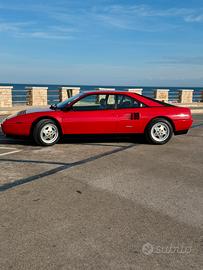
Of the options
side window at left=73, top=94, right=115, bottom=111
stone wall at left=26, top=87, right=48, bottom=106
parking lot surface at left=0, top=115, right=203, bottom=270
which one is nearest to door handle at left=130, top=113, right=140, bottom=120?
side window at left=73, top=94, right=115, bottom=111

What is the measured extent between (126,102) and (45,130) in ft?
7.00

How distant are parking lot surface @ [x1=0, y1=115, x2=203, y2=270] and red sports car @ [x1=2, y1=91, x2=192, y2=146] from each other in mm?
963

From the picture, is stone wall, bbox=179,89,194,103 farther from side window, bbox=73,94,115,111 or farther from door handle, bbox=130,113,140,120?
side window, bbox=73,94,115,111

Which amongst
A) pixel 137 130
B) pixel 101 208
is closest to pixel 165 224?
pixel 101 208

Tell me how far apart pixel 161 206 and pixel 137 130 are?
4.50m

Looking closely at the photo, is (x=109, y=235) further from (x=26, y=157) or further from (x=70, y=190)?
Result: (x=26, y=157)

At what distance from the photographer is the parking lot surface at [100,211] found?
3.11m

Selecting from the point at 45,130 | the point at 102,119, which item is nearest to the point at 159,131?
the point at 102,119

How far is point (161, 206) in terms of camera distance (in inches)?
172

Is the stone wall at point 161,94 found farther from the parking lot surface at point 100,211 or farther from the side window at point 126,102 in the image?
the parking lot surface at point 100,211

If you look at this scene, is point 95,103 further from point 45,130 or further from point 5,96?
point 5,96

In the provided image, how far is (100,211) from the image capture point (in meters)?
4.16

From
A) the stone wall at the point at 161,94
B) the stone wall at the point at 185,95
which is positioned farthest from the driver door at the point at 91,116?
the stone wall at the point at 185,95

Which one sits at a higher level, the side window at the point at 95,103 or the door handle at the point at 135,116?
the side window at the point at 95,103
